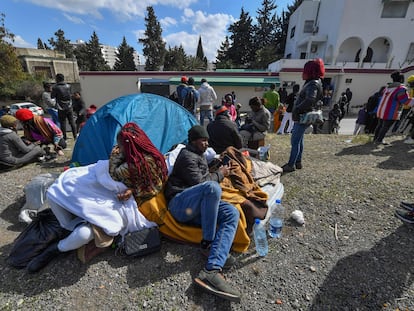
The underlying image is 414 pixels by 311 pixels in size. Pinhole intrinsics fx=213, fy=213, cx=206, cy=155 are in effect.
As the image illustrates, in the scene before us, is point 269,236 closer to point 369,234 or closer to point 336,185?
point 369,234

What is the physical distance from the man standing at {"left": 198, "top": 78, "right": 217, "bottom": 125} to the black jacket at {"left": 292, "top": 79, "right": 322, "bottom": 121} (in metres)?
A: 3.88

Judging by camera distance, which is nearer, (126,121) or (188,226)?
(188,226)

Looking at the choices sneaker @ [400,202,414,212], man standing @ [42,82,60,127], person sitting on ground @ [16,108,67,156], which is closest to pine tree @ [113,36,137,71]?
man standing @ [42,82,60,127]

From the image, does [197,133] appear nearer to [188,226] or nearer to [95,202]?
[188,226]

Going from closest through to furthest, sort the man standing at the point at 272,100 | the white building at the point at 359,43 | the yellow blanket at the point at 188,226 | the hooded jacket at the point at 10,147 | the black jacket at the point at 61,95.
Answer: the yellow blanket at the point at 188,226 → the hooded jacket at the point at 10,147 → the black jacket at the point at 61,95 → the man standing at the point at 272,100 → the white building at the point at 359,43

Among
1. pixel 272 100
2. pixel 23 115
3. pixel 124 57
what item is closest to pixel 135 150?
pixel 23 115

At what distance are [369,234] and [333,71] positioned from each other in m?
18.2

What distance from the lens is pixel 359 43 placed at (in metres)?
21.8

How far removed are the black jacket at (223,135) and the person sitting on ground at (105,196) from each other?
151cm

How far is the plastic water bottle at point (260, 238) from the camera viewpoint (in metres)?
2.33

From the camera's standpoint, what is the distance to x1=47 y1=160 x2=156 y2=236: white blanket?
2072 millimetres

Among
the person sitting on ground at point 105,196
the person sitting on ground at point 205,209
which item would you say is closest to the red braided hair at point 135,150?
the person sitting on ground at point 105,196

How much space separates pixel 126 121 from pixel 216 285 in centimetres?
282

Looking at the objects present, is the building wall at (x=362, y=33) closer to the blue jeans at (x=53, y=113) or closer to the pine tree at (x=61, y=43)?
the blue jeans at (x=53, y=113)
